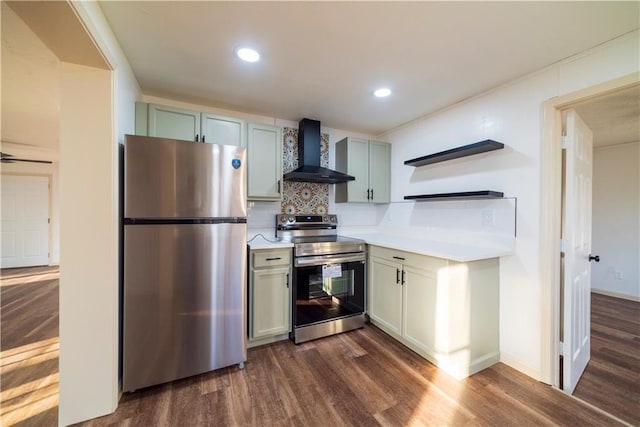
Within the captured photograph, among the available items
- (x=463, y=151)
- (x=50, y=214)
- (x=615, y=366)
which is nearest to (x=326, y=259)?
(x=463, y=151)

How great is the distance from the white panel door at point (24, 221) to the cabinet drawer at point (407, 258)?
697 cm

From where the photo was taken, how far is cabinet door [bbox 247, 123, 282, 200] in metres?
2.57

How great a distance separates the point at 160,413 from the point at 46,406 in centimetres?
76

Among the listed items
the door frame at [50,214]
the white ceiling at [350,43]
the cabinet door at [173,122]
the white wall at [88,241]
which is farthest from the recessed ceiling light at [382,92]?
the door frame at [50,214]

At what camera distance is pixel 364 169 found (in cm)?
317

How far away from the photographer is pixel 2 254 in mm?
5004

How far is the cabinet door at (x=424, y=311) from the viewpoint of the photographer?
6.34 feet

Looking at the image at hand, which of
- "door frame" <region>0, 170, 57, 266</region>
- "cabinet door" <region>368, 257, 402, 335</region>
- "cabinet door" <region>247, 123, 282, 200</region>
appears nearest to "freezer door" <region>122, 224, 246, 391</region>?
"cabinet door" <region>247, 123, 282, 200</region>

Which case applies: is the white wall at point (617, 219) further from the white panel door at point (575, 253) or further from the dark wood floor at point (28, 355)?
the dark wood floor at point (28, 355)

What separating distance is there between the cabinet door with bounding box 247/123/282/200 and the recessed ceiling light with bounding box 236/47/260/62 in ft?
2.71

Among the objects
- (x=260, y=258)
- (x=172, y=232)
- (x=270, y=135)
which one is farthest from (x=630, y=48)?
(x=172, y=232)

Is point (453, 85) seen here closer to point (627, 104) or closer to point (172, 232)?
point (627, 104)

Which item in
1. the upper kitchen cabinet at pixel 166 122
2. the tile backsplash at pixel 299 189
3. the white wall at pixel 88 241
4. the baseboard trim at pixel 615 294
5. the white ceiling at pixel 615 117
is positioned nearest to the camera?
the white wall at pixel 88 241

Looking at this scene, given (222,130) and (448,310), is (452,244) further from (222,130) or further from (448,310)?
(222,130)
